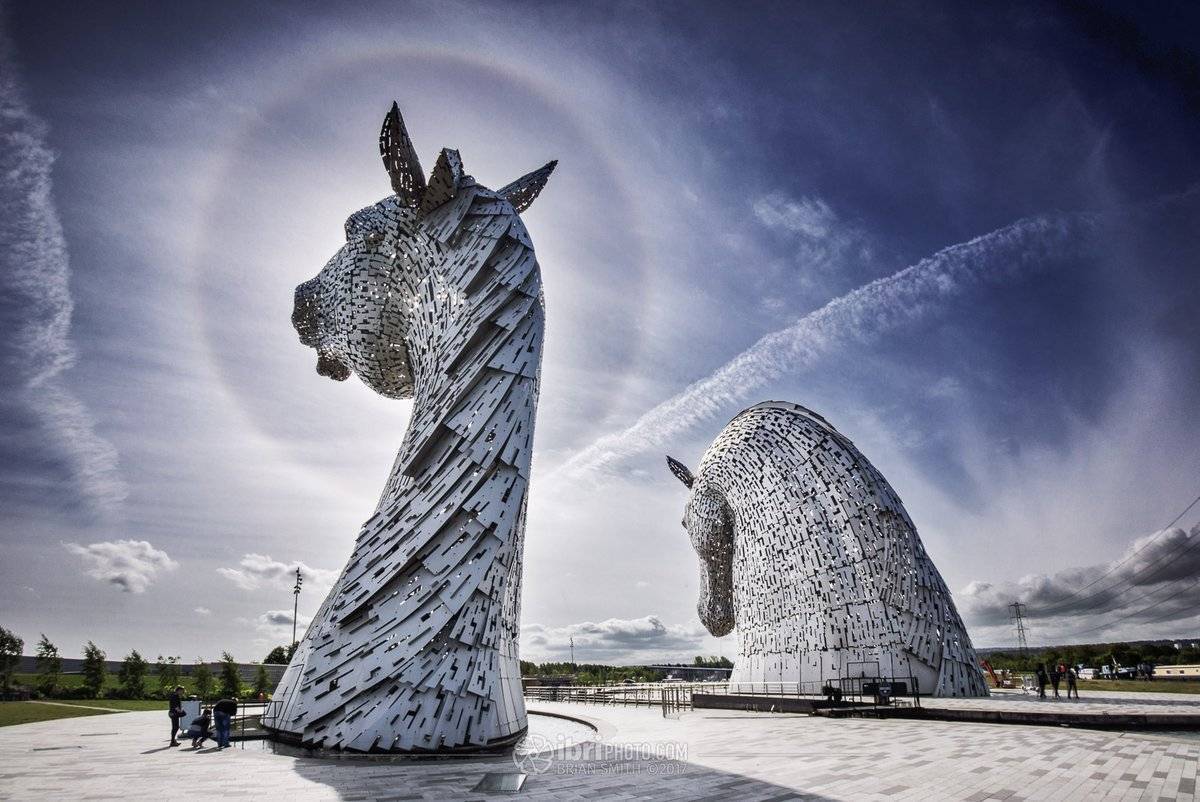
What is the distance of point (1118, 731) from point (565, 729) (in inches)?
383

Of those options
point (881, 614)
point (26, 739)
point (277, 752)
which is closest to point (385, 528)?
point (277, 752)

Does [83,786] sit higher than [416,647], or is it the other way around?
[416,647]

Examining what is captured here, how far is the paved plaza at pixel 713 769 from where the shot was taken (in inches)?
219

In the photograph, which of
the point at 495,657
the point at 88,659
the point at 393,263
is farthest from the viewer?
the point at 88,659

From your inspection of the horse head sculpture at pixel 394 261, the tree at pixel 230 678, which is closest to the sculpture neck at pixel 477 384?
the horse head sculpture at pixel 394 261

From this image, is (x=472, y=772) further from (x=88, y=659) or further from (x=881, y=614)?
(x=88, y=659)

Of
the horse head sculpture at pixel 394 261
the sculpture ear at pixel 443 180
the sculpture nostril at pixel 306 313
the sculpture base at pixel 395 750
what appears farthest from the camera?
the sculpture nostril at pixel 306 313

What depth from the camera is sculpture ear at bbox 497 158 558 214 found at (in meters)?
16.1

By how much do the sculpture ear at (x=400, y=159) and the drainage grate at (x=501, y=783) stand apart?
1203 cm

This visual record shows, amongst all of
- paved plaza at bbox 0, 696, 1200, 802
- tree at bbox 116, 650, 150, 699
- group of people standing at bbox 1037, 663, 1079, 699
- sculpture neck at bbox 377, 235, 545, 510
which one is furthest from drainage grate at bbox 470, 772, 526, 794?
tree at bbox 116, 650, 150, 699

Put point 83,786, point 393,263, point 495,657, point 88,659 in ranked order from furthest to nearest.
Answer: point 88,659
point 393,263
point 495,657
point 83,786

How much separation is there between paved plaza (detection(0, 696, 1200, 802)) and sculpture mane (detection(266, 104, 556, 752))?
0.94 metres

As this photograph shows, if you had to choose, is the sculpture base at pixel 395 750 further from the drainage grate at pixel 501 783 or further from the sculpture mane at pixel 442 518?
the drainage grate at pixel 501 783

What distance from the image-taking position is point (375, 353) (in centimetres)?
1734
